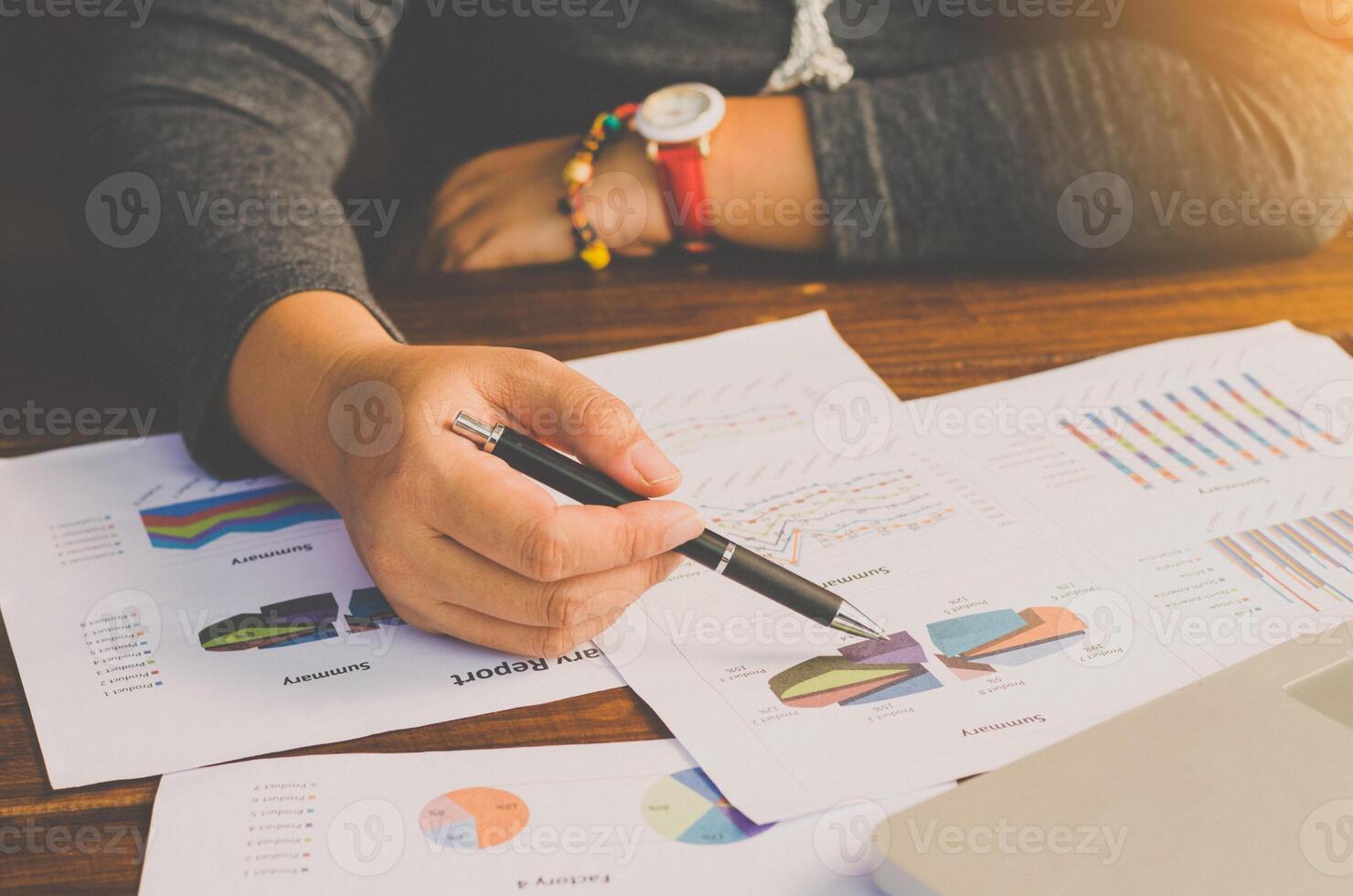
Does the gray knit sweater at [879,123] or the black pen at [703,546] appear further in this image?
the gray knit sweater at [879,123]

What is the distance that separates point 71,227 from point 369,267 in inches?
12.5

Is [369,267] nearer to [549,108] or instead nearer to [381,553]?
[549,108]

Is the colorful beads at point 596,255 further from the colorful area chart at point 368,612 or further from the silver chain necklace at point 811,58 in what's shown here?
the colorful area chart at point 368,612

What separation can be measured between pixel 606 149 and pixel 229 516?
1.45ft

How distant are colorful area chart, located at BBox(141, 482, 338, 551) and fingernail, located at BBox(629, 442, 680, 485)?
20cm

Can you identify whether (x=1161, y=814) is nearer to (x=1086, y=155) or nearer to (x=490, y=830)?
(x=490, y=830)

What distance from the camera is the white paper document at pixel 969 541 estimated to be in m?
0.48

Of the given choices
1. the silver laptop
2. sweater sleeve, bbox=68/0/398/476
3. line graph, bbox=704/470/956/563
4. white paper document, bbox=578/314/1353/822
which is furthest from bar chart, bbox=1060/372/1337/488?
sweater sleeve, bbox=68/0/398/476

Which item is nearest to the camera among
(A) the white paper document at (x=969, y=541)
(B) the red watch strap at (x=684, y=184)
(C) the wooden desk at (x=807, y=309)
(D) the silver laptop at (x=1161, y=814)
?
(D) the silver laptop at (x=1161, y=814)

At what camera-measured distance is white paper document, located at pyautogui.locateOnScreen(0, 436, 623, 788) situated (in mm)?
483

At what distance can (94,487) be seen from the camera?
65 cm

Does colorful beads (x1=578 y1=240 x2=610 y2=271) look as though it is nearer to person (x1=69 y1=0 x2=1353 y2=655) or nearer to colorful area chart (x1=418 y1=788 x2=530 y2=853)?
person (x1=69 y1=0 x2=1353 y2=655)

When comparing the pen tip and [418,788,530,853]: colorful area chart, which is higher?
the pen tip

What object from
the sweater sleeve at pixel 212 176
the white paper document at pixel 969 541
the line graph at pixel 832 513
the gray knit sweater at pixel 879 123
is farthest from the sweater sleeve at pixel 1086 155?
the sweater sleeve at pixel 212 176
